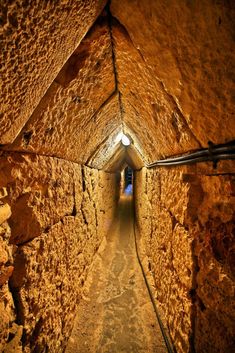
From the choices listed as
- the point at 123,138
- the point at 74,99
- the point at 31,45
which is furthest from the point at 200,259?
the point at 123,138

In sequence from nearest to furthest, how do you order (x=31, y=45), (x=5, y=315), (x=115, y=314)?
(x=31, y=45)
(x=5, y=315)
(x=115, y=314)

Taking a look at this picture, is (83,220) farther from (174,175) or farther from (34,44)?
(34,44)

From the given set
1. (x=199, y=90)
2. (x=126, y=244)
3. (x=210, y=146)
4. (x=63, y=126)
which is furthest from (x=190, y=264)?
(x=126, y=244)

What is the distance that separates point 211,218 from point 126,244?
3.84 meters

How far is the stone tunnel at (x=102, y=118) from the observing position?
0.78m

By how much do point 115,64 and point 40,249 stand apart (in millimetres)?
1447

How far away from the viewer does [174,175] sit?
76.4 inches

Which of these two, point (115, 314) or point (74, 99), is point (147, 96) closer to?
point (74, 99)

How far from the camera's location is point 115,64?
1355 millimetres

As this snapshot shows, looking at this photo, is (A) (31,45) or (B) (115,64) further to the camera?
(B) (115,64)

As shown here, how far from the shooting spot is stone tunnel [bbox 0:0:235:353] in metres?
0.78

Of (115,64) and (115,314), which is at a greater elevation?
(115,64)

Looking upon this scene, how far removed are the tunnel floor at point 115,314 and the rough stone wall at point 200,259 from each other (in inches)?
14.1

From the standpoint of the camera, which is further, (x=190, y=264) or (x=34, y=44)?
(x=190, y=264)
